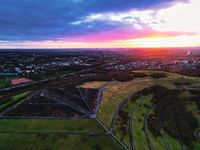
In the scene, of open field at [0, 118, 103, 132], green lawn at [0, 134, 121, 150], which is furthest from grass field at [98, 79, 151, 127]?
green lawn at [0, 134, 121, 150]

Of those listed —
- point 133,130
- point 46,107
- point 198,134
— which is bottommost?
point 198,134

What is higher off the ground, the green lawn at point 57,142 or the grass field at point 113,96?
the grass field at point 113,96

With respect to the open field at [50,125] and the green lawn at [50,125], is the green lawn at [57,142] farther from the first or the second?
the green lawn at [50,125]

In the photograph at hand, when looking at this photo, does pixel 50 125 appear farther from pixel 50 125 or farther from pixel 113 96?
pixel 113 96

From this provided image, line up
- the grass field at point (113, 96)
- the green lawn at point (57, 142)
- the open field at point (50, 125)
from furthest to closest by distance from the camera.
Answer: the grass field at point (113, 96) < the open field at point (50, 125) < the green lawn at point (57, 142)

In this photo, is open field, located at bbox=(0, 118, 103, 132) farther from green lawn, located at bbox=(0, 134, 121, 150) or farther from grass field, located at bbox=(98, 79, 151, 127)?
grass field, located at bbox=(98, 79, 151, 127)

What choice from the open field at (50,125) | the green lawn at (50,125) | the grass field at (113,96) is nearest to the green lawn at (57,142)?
the open field at (50,125)

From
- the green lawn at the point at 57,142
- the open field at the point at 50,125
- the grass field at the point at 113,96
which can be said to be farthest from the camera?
the grass field at the point at 113,96

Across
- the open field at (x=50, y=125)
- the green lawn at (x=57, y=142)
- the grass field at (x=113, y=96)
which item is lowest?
the green lawn at (x=57, y=142)

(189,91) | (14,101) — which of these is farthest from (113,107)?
Result: (189,91)

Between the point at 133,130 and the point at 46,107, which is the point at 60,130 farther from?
the point at 133,130

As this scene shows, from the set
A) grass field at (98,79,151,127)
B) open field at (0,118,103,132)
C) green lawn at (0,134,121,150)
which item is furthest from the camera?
grass field at (98,79,151,127)
